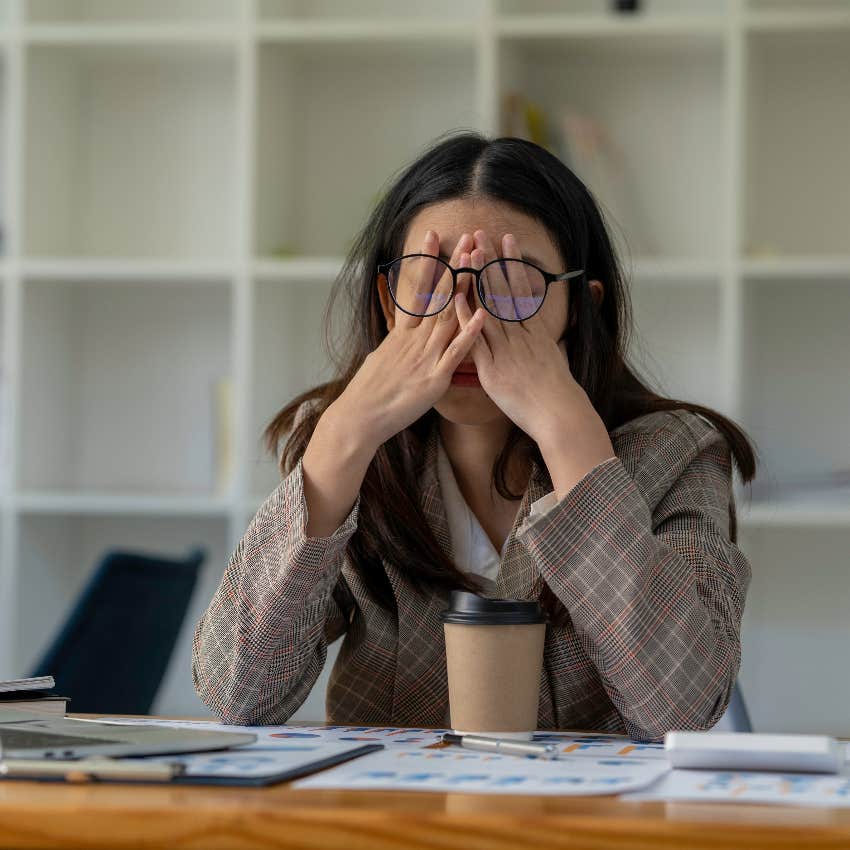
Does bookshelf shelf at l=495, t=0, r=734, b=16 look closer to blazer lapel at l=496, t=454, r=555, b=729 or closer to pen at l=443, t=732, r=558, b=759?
blazer lapel at l=496, t=454, r=555, b=729

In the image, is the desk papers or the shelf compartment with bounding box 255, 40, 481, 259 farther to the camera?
the shelf compartment with bounding box 255, 40, 481, 259

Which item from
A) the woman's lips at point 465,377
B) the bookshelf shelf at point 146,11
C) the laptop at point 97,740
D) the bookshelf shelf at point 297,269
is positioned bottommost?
the laptop at point 97,740

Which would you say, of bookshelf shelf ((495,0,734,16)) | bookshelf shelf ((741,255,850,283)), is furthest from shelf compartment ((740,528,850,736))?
bookshelf shelf ((495,0,734,16))

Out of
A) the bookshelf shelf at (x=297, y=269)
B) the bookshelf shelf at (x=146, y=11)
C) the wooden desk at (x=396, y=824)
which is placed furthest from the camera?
the bookshelf shelf at (x=146, y=11)

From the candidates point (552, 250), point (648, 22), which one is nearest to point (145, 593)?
point (552, 250)

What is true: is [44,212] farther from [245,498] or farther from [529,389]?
[529,389]

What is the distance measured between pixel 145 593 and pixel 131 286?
1.13 metres

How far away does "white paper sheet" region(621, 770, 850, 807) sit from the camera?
2.25ft

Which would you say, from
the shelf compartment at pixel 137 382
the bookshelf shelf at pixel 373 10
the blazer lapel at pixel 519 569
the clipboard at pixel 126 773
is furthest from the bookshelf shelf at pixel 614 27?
the clipboard at pixel 126 773

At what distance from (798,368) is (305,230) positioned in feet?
3.59

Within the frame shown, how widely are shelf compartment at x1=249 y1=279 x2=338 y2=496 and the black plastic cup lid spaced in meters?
1.50

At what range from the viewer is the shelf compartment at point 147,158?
2.83 m

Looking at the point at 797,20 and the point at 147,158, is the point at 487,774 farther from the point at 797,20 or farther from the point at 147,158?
the point at 147,158

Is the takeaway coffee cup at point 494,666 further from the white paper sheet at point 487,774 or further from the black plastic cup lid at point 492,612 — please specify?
the white paper sheet at point 487,774
